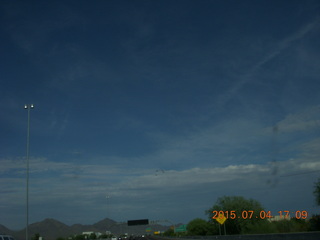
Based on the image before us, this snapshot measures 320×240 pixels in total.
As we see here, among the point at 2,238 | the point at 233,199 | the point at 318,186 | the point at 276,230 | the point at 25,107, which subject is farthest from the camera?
the point at 233,199

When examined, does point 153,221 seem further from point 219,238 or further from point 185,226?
point 219,238

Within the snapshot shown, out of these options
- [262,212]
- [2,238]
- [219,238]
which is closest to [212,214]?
[262,212]

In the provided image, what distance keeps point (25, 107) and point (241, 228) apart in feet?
167

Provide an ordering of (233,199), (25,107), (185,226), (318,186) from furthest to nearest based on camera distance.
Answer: (185,226), (233,199), (318,186), (25,107)

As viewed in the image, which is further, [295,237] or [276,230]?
[276,230]

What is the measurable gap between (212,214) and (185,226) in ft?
116

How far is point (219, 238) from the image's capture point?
59.5m

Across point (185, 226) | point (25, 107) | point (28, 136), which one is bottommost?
point (185, 226)

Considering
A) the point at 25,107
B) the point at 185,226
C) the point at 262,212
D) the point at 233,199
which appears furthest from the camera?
the point at 185,226

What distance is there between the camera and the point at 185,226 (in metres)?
120

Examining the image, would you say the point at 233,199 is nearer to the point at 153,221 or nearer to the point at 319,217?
the point at 319,217

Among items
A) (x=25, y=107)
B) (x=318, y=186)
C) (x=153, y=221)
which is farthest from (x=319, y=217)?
(x=153, y=221)

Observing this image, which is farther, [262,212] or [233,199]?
[233,199]

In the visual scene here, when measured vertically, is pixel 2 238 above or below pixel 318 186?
below
